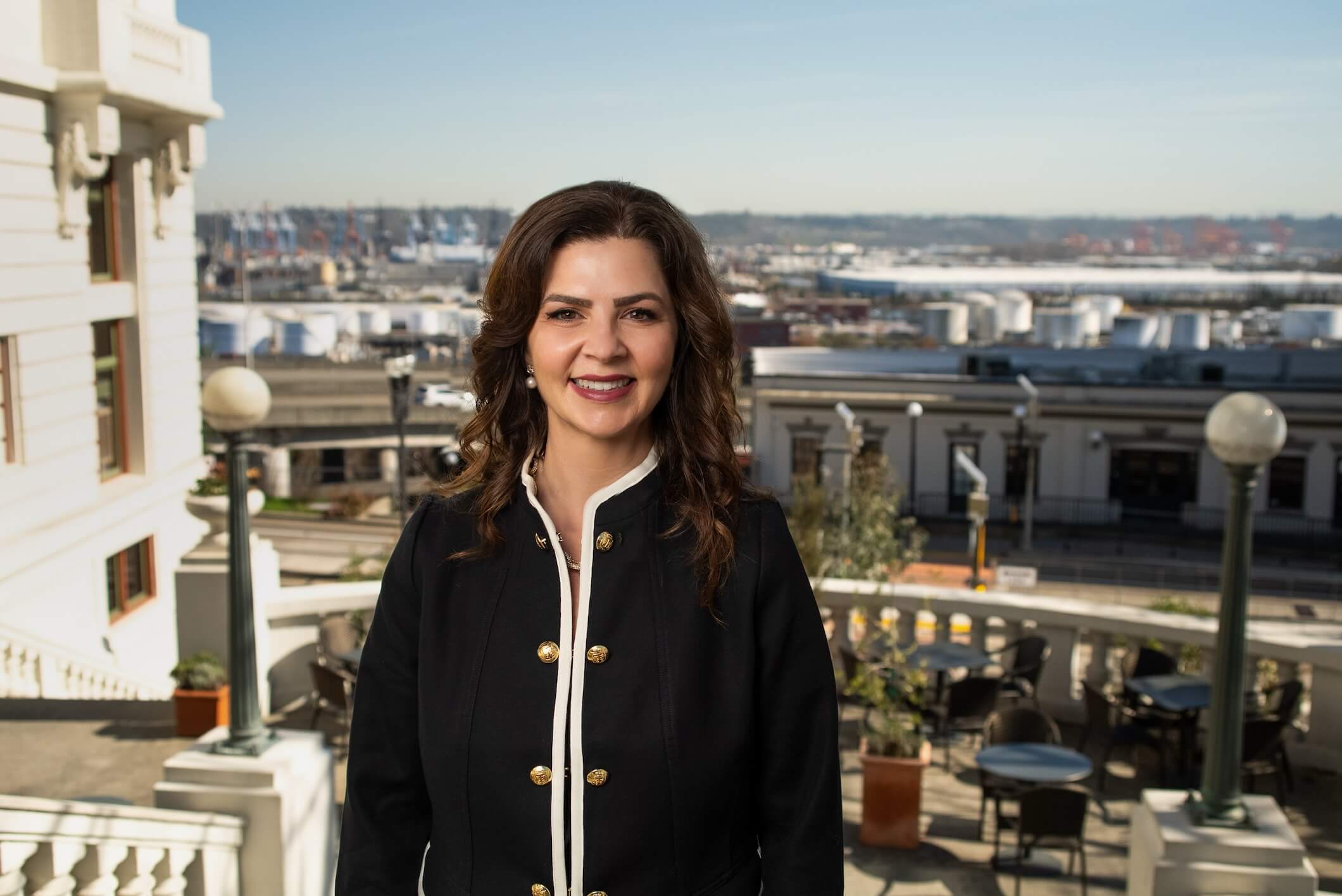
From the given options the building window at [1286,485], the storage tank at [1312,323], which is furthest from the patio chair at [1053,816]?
the storage tank at [1312,323]

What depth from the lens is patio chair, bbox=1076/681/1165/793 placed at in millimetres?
7172

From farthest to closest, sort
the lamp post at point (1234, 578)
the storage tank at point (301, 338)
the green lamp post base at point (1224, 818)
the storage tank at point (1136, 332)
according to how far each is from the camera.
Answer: the storage tank at point (301, 338) → the storage tank at point (1136, 332) → the lamp post at point (1234, 578) → the green lamp post base at point (1224, 818)

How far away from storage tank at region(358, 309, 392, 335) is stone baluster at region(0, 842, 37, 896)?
66918 millimetres

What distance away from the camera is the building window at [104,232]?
14.4m

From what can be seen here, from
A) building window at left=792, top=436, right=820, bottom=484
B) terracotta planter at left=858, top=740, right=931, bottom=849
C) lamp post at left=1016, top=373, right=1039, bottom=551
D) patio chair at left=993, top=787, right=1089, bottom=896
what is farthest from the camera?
building window at left=792, top=436, right=820, bottom=484

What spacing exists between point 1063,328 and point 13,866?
2068 inches

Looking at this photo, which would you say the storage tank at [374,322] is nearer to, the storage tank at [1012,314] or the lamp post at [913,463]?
the storage tank at [1012,314]

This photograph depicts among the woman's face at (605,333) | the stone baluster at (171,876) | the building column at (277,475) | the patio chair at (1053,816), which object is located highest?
the woman's face at (605,333)

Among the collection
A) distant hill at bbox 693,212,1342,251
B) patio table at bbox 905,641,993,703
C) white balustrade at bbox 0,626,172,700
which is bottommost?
white balustrade at bbox 0,626,172,700

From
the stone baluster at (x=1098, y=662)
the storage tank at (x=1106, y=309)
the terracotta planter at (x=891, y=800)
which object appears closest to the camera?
the terracotta planter at (x=891, y=800)

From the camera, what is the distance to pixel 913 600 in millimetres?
8172

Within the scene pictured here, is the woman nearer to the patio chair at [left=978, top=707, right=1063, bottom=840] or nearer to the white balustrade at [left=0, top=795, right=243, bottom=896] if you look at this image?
the white balustrade at [left=0, top=795, right=243, bottom=896]

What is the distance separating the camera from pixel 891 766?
6.27 m

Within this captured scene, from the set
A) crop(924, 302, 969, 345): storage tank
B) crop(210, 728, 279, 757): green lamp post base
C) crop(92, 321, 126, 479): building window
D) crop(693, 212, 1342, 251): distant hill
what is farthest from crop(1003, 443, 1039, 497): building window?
crop(693, 212, 1342, 251): distant hill
